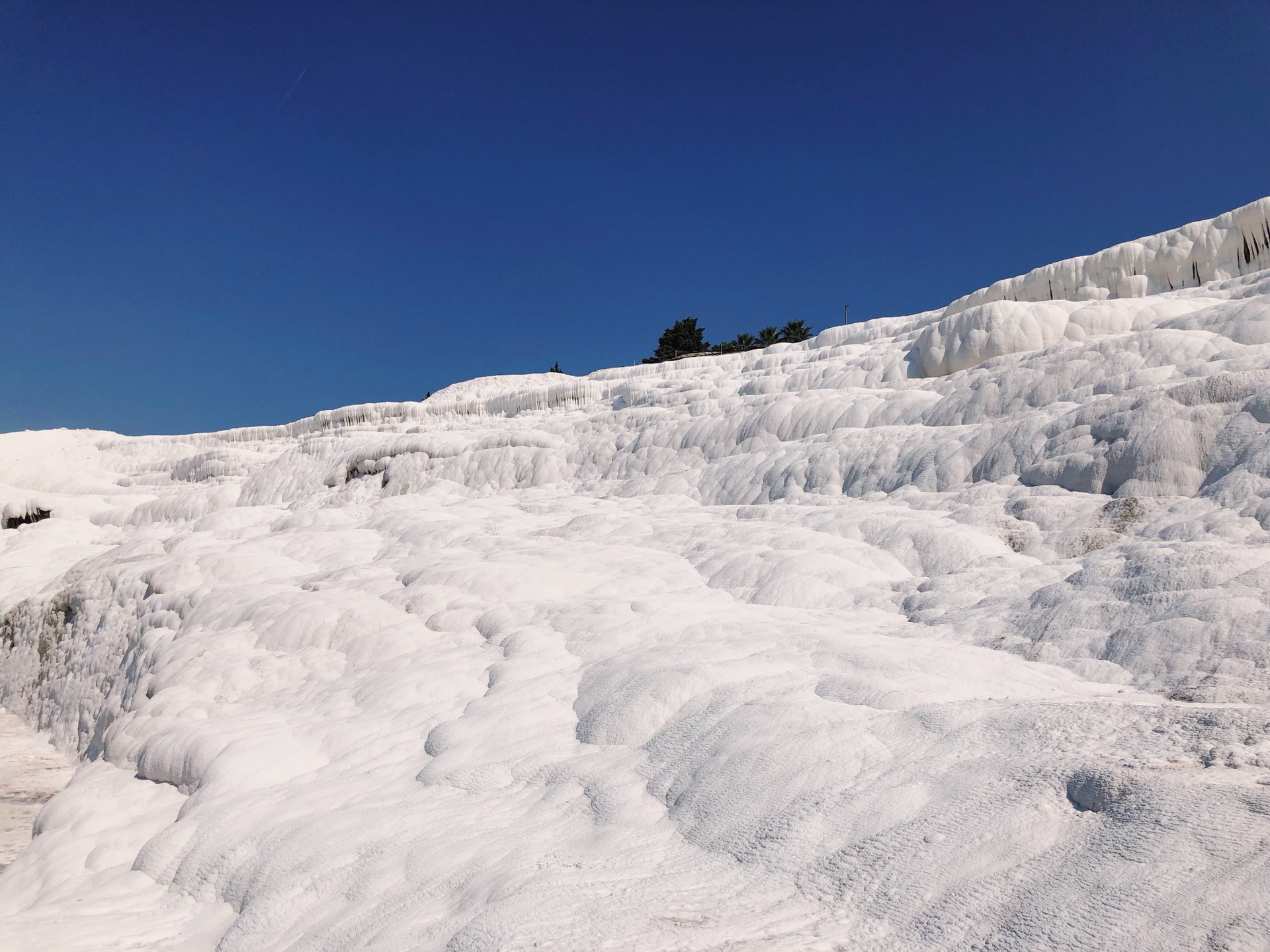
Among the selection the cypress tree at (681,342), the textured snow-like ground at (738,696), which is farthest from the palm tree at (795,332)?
the textured snow-like ground at (738,696)

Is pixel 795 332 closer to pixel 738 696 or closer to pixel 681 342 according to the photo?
pixel 681 342

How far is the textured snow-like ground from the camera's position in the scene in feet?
9.25

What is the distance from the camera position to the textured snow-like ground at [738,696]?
2.82 metres

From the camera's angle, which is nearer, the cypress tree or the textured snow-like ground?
the textured snow-like ground

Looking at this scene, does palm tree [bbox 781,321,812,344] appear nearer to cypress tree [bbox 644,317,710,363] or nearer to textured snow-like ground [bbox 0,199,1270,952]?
cypress tree [bbox 644,317,710,363]

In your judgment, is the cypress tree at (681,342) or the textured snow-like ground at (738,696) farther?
Answer: the cypress tree at (681,342)

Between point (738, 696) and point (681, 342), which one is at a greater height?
point (681, 342)

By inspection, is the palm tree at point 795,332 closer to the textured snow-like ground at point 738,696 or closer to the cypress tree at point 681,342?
the cypress tree at point 681,342

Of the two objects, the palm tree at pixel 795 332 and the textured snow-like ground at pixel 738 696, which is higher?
the palm tree at pixel 795 332

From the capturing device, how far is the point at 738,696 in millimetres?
4527

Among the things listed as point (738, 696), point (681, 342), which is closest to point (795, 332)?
point (681, 342)

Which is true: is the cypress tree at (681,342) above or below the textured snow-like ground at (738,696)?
above

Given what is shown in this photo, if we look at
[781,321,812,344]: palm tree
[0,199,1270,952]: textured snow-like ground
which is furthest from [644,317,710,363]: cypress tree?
[0,199,1270,952]: textured snow-like ground

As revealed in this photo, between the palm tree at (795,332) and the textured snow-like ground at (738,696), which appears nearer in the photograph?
the textured snow-like ground at (738,696)
